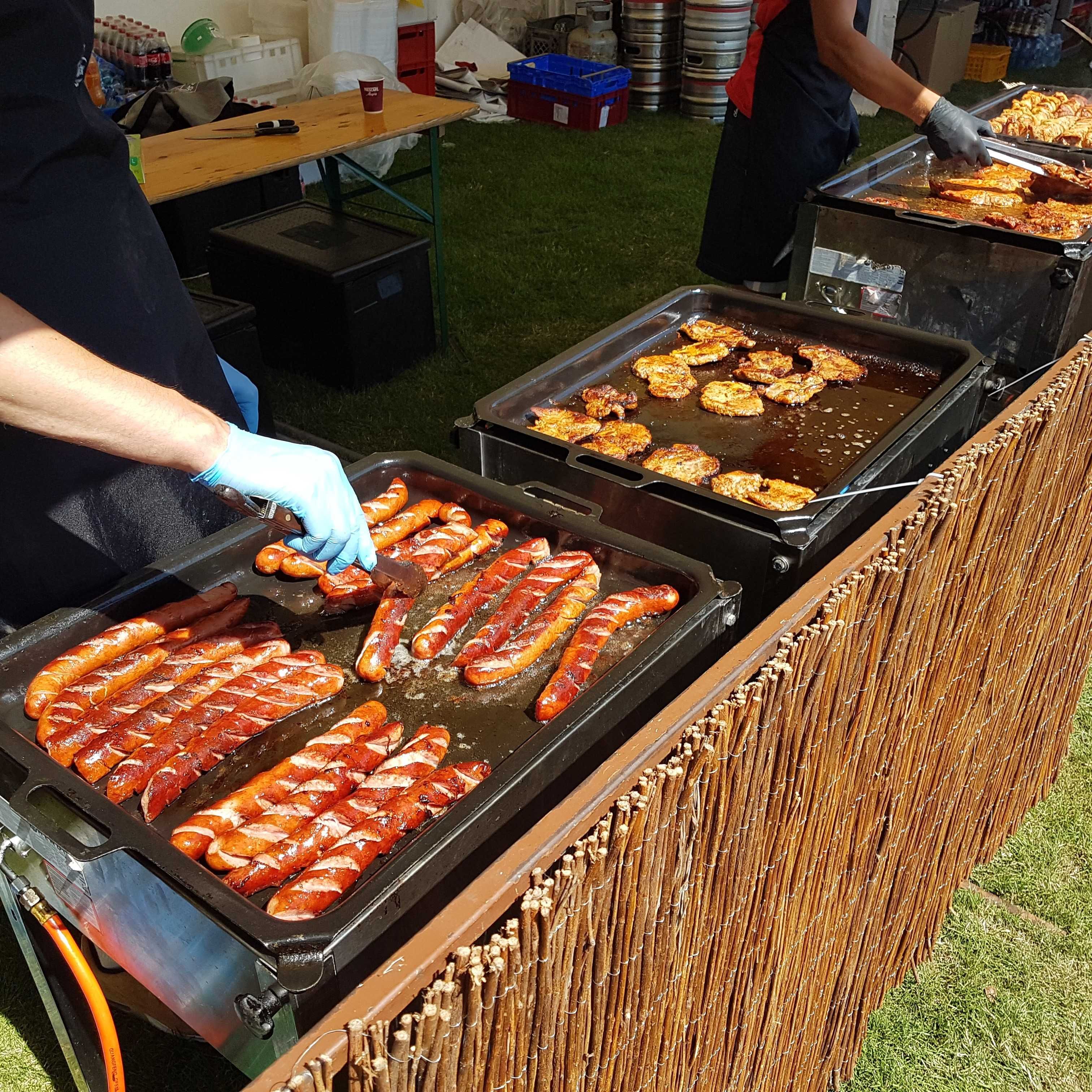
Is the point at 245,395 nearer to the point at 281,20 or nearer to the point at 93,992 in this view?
the point at 93,992

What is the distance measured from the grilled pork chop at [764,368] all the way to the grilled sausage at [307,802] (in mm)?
1950

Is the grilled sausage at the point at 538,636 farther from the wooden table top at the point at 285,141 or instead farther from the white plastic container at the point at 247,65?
the white plastic container at the point at 247,65

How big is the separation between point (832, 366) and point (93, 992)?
289cm

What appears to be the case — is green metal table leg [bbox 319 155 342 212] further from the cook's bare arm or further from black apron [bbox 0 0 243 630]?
the cook's bare arm

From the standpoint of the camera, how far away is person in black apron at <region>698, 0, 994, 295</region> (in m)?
4.54

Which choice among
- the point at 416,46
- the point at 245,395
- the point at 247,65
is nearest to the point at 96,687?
the point at 245,395

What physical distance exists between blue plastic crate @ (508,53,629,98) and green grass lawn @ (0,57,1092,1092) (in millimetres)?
462

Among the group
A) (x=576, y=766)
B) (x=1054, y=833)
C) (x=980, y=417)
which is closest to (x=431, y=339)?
(x=980, y=417)

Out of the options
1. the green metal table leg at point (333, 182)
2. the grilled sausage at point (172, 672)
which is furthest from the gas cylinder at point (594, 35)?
the grilled sausage at point (172, 672)

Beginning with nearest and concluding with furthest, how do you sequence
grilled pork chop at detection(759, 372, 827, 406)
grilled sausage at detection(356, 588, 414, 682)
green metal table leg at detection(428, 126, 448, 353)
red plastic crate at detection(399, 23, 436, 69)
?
grilled sausage at detection(356, 588, 414, 682), grilled pork chop at detection(759, 372, 827, 406), green metal table leg at detection(428, 126, 448, 353), red plastic crate at detection(399, 23, 436, 69)

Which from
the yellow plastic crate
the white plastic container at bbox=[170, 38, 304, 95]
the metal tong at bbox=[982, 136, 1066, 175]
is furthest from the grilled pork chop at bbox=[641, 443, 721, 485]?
the yellow plastic crate

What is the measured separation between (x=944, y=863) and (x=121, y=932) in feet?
7.61

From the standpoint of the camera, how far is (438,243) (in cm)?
679

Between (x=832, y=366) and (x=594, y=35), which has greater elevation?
(x=594, y=35)
